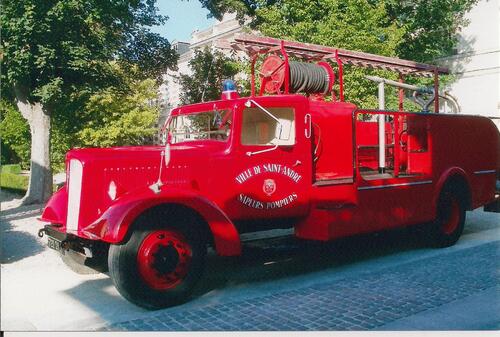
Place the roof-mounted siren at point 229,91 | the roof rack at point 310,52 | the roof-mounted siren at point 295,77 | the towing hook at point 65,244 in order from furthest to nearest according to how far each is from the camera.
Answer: the roof-mounted siren at point 295,77 → the roof rack at point 310,52 → the roof-mounted siren at point 229,91 → the towing hook at point 65,244

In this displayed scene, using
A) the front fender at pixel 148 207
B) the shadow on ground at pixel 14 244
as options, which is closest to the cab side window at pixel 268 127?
the front fender at pixel 148 207

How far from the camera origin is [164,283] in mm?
4941

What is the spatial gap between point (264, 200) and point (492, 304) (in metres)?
2.61

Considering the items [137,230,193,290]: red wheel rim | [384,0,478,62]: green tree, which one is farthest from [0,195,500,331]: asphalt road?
[384,0,478,62]: green tree

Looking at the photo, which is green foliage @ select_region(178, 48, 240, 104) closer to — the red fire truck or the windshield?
the red fire truck

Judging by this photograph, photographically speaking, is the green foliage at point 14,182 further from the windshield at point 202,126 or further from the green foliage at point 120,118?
the windshield at point 202,126

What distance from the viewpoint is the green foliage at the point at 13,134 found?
487 inches

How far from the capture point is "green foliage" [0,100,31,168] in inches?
487

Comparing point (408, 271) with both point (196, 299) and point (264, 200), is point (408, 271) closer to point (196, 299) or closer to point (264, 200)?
point (264, 200)

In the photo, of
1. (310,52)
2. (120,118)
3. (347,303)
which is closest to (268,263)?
(347,303)

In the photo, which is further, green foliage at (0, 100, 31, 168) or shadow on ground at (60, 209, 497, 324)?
green foliage at (0, 100, 31, 168)

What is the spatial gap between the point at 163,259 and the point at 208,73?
1017cm

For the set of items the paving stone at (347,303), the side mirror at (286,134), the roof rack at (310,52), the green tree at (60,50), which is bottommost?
the paving stone at (347,303)

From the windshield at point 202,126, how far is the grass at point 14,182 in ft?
32.9
